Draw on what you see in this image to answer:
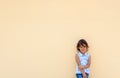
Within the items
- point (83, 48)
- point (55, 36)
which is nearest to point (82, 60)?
point (83, 48)

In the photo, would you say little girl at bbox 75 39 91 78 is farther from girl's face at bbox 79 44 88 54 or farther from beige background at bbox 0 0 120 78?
beige background at bbox 0 0 120 78

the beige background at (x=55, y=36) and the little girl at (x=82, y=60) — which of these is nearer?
the little girl at (x=82, y=60)

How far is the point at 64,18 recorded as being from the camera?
4734 mm

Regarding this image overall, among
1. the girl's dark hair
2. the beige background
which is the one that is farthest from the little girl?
the beige background

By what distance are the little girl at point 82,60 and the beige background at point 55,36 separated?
129 millimetres

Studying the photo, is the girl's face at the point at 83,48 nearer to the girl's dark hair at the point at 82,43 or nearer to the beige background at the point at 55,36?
the girl's dark hair at the point at 82,43

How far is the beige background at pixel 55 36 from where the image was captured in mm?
4723

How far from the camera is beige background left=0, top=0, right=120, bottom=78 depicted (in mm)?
4723

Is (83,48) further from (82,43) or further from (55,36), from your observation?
(55,36)

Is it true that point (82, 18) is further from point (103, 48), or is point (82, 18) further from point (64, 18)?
point (103, 48)

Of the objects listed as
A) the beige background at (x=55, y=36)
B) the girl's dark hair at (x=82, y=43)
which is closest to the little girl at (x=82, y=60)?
the girl's dark hair at (x=82, y=43)

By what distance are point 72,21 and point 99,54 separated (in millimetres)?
681

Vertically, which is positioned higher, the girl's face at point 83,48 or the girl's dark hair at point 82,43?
the girl's dark hair at point 82,43

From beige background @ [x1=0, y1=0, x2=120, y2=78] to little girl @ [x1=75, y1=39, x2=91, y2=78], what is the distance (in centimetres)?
13
